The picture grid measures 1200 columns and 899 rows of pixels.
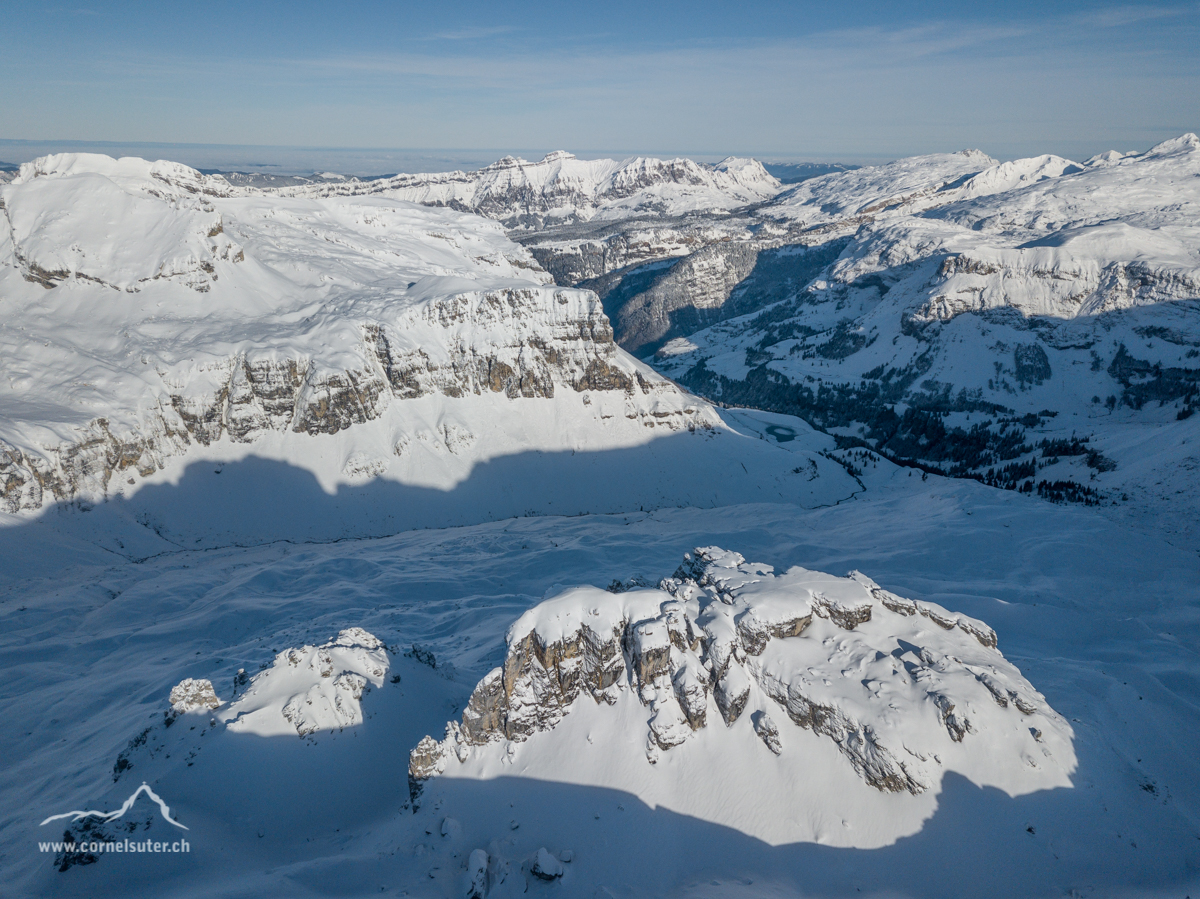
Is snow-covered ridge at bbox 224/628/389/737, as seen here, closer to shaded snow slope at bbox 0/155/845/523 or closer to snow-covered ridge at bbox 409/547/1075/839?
snow-covered ridge at bbox 409/547/1075/839

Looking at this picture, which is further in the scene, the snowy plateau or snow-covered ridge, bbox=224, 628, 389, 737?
snow-covered ridge, bbox=224, 628, 389, 737

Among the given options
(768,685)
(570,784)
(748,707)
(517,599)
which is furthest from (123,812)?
(517,599)

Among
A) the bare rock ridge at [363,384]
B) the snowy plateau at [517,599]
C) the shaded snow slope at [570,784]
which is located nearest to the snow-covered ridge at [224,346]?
the bare rock ridge at [363,384]

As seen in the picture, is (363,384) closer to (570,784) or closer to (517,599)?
(517,599)

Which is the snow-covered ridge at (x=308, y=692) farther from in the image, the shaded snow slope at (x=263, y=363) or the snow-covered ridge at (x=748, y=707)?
the shaded snow slope at (x=263, y=363)

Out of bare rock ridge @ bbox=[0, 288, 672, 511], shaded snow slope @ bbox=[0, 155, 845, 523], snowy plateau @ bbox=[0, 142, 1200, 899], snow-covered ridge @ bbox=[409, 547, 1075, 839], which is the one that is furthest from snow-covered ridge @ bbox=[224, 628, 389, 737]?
bare rock ridge @ bbox=[0, 288, 672, 511]
